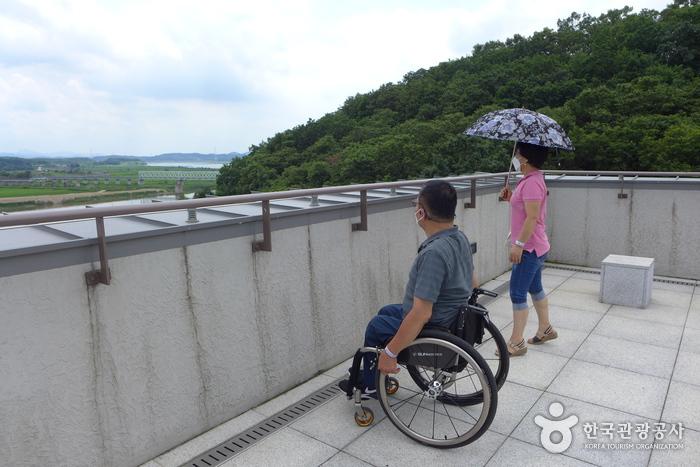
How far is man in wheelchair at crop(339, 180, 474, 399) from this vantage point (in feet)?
7.72

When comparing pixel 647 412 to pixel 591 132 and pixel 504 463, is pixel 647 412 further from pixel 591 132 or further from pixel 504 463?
pixel 591 132

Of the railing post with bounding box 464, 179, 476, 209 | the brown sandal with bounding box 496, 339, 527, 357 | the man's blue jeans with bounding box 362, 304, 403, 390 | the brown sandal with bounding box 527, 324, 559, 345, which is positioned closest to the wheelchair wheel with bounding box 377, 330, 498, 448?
the man's blue jeans with bounding box 362, 304, 403, 390

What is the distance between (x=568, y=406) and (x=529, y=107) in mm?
39485

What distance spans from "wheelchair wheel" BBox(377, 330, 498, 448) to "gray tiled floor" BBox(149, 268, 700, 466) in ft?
0.38

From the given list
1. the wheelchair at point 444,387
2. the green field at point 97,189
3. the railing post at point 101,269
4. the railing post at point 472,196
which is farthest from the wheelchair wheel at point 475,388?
the railing post at point 472,196

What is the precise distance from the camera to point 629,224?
6.39m

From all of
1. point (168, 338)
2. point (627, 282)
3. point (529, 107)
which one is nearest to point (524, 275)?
point (627, 282)

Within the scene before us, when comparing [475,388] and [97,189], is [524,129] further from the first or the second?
[97,189]

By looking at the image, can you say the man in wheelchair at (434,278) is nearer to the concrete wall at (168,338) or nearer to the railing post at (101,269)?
the concrete wall at (168,338)

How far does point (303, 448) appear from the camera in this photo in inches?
105

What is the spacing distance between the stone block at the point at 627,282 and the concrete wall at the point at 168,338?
111 inches

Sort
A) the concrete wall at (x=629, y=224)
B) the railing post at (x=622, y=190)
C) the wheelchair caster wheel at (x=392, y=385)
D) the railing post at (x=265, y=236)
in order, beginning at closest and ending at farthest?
the railing post at (x=265, y=236) → the wheelchair caster wheel at (x=392, y=385) → the concrete wall at (x=629, y=224) → the railing post at (x=622, y=190)

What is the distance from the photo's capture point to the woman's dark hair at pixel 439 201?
96.7 inches

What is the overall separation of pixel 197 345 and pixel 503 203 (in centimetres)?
478
